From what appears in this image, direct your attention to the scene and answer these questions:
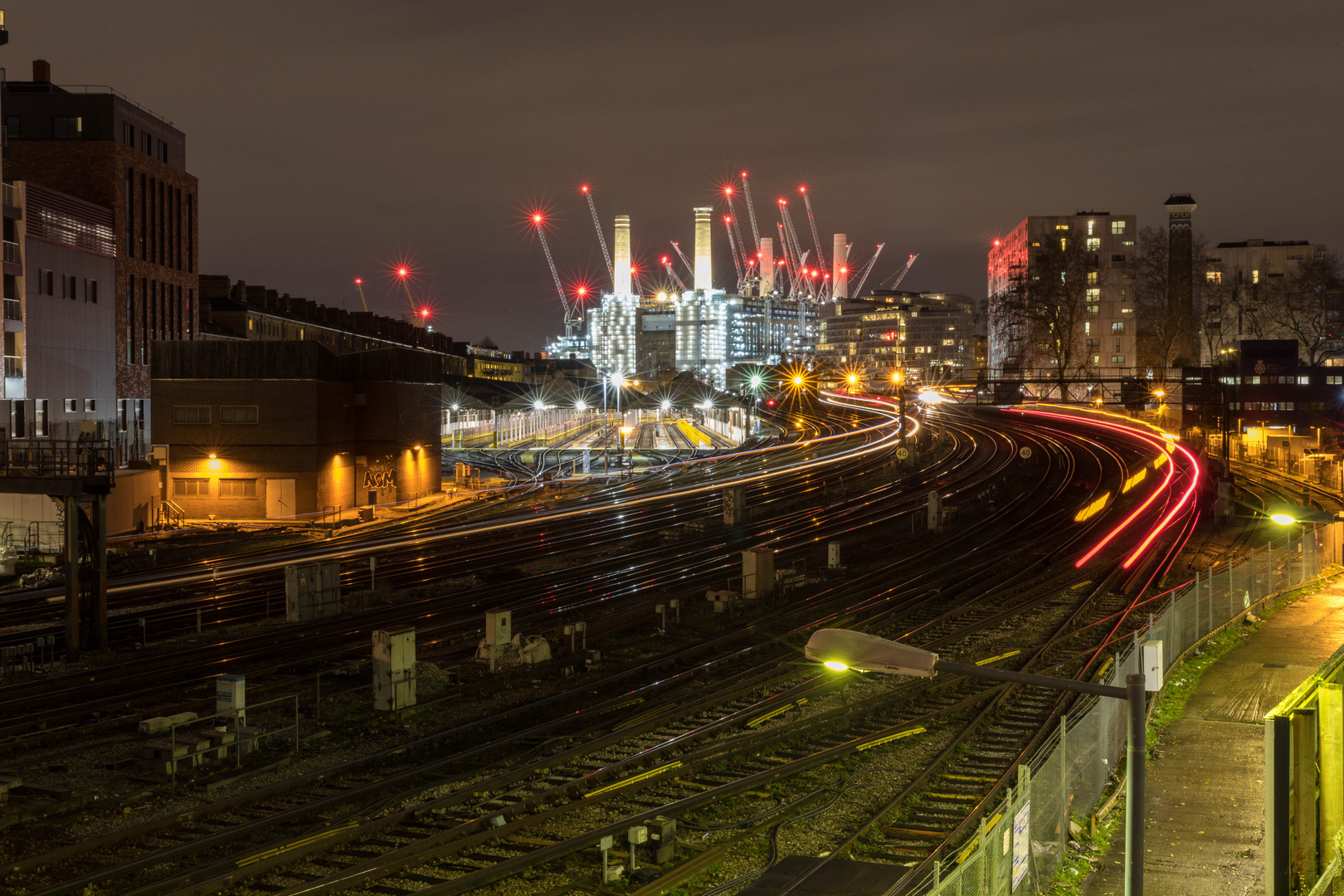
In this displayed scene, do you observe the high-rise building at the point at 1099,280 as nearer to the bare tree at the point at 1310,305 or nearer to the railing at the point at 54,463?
the bare tree at the point at 1310,305

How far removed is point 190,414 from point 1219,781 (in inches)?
1650

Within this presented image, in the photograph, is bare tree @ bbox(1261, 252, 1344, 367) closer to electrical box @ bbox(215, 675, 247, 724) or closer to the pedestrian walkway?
the pedestrian walkway

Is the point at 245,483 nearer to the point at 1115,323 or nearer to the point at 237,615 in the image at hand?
the point at 237,615

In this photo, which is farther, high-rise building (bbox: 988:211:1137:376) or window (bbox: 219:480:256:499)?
high-rise building (bbox: 988:211:1137:376)

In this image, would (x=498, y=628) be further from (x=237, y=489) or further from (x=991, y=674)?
(x=237, y=489)

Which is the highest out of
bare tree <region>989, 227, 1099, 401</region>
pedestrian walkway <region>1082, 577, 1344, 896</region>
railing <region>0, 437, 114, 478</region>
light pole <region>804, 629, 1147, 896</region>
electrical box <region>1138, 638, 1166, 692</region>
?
bare tree <region>989, 227, 1099, 401</region>

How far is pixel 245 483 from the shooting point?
1827 inches

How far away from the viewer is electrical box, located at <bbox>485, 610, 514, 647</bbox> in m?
22.6

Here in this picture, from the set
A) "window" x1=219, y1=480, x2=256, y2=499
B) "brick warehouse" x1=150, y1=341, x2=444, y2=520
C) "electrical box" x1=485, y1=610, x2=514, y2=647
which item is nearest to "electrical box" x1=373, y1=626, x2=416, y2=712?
"electrical box" x1=485, y1=610, x2=514, y2=647

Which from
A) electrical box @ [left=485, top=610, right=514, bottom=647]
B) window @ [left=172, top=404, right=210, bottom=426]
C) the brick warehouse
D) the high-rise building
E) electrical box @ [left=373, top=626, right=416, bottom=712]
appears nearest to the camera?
electrical box @ [left=373, top=626, right=416, bottom=712]

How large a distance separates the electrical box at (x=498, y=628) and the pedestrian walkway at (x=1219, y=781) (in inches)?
478

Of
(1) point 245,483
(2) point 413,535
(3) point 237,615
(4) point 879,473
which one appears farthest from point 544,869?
(4) point 879,473

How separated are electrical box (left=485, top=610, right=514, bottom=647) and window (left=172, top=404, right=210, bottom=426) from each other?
28803mm

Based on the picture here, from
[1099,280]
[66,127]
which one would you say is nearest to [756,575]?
[66,127]
